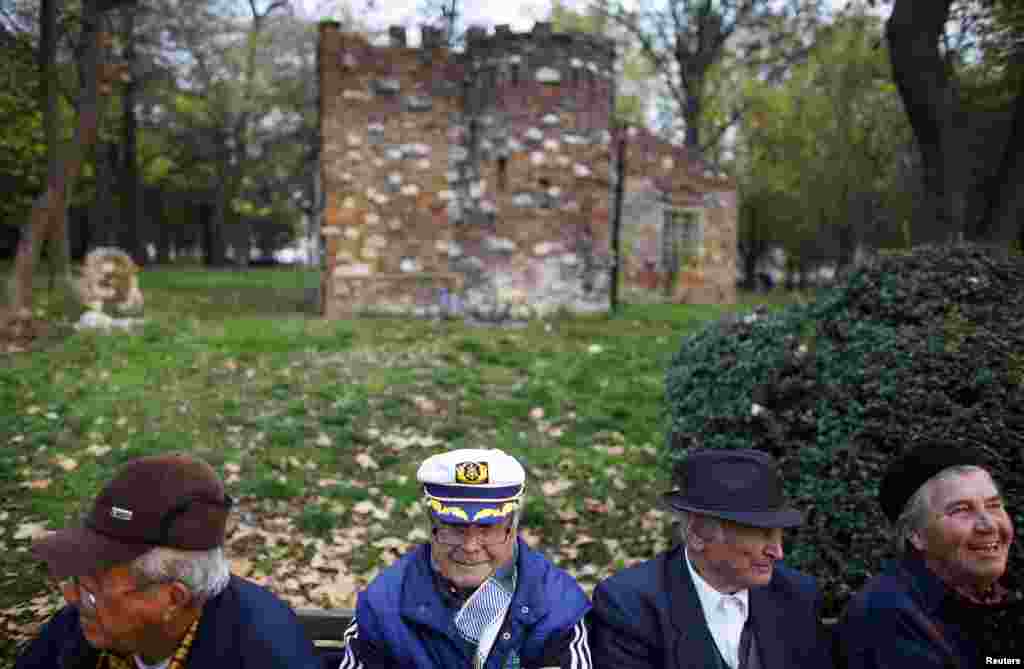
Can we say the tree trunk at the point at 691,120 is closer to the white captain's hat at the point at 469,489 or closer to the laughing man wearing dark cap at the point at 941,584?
the laughing man wearing dark cap at the point at 941,584

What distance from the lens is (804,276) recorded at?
46562 mm

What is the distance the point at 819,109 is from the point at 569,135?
16599 mm

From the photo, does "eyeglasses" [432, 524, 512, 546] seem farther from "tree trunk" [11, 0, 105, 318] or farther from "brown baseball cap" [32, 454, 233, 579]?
"tree trunk" [11, 0, 105, 318]

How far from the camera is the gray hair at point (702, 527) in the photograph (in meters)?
2.79

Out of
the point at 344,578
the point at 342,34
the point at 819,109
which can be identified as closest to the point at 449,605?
the point at 344,578

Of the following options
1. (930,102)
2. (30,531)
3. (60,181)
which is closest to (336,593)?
(30,531)

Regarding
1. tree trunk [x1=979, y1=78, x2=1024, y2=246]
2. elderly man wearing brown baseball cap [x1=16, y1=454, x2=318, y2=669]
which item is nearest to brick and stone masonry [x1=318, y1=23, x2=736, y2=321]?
tree trunk [x1=979, y1=78, x2=1024, y2=246]

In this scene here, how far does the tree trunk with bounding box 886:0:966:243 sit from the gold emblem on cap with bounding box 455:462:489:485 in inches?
230

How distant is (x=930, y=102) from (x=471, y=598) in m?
6.50

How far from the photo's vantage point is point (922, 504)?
280cm

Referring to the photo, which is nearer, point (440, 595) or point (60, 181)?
point (440, 595)

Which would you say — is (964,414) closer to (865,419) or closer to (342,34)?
(865,419)

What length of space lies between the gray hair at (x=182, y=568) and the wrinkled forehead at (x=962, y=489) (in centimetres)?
240

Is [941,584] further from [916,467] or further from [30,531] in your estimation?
[30,531]
